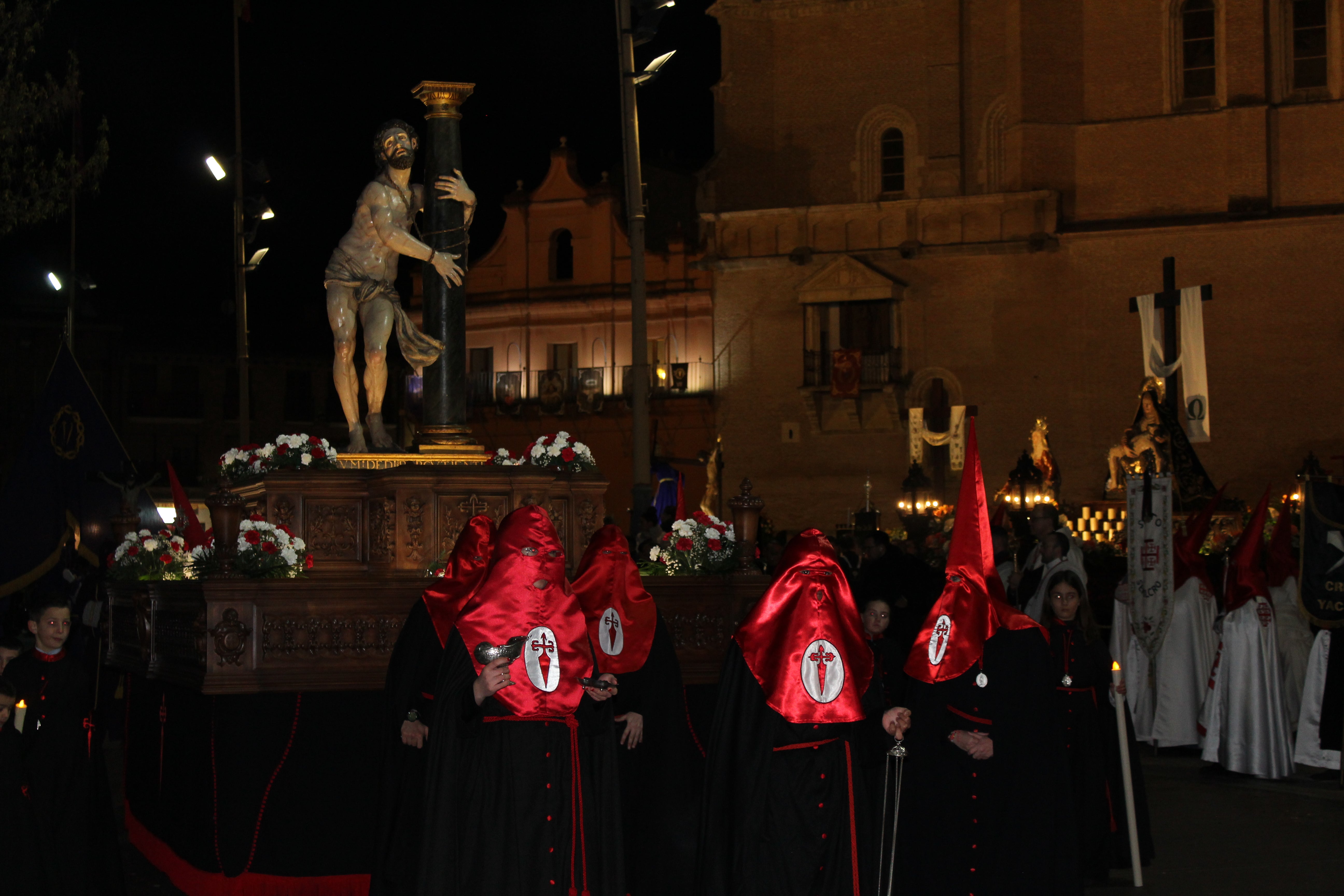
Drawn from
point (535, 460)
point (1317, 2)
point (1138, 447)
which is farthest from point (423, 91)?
point (1317, 2)

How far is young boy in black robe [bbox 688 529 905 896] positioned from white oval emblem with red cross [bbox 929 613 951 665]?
75 centimetres

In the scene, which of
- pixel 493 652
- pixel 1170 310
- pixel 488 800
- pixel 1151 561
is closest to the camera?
pixel 493 652

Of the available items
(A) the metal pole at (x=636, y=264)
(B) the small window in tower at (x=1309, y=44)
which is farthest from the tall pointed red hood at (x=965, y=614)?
(B) the small window in tower at (x=1309, y=44)

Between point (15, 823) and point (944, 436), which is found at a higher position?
point (944, 436)

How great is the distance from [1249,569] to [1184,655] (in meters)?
1.60

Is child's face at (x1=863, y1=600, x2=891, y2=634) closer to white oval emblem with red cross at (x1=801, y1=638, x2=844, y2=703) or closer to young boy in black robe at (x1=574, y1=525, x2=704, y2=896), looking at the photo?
young boy in black robe at (x1=574, y1=525, x2=704, y2=896)

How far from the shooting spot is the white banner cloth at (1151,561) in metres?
13.8

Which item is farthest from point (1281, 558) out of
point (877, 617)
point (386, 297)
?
point (386, 297)

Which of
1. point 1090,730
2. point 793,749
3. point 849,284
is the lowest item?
point 1090,730

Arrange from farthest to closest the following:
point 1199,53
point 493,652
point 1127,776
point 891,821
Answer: point 1199,53 → point 1127,776 → point 891,821 → point 493,652

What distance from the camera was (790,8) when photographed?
126 feet

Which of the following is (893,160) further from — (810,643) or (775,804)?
(775,804)

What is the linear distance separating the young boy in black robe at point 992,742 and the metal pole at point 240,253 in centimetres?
1652

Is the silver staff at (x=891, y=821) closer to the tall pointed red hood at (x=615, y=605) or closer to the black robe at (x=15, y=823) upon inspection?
the tall pointed red hood at (x=615, y=605)
